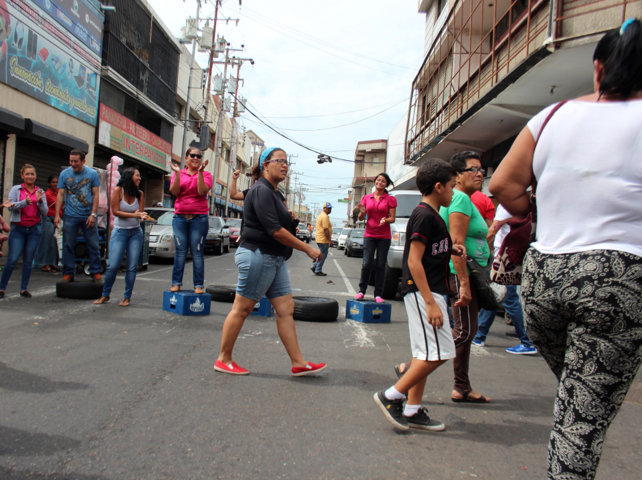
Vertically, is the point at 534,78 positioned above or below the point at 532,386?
above

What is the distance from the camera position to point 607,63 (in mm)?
1632

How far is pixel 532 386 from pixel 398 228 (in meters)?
4.90

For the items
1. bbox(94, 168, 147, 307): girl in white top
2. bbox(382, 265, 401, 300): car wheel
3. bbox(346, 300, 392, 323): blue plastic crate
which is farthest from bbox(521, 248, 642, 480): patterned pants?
bbox(382, 265, 401, 300): car wheel

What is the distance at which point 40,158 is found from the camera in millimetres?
14641

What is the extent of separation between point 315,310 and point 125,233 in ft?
8.70

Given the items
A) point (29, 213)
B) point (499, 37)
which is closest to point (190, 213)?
point (29, 213)

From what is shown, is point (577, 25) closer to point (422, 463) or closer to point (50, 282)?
point (422, 463)

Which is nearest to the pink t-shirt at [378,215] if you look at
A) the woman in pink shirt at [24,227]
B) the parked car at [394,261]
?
the parked car at [394,261]

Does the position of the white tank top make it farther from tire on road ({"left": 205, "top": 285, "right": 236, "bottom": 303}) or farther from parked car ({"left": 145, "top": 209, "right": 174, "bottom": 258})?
parked car ({"left": 145, "top": 209, "right": 174, "bottom": 258})

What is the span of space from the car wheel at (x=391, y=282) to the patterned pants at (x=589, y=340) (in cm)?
650

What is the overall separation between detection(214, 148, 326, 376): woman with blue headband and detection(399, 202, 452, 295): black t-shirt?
0.88 meters

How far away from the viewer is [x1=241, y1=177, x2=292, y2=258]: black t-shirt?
3.58 m

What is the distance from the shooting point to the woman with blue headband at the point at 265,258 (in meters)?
3.62

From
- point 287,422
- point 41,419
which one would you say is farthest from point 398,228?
point 41,419
